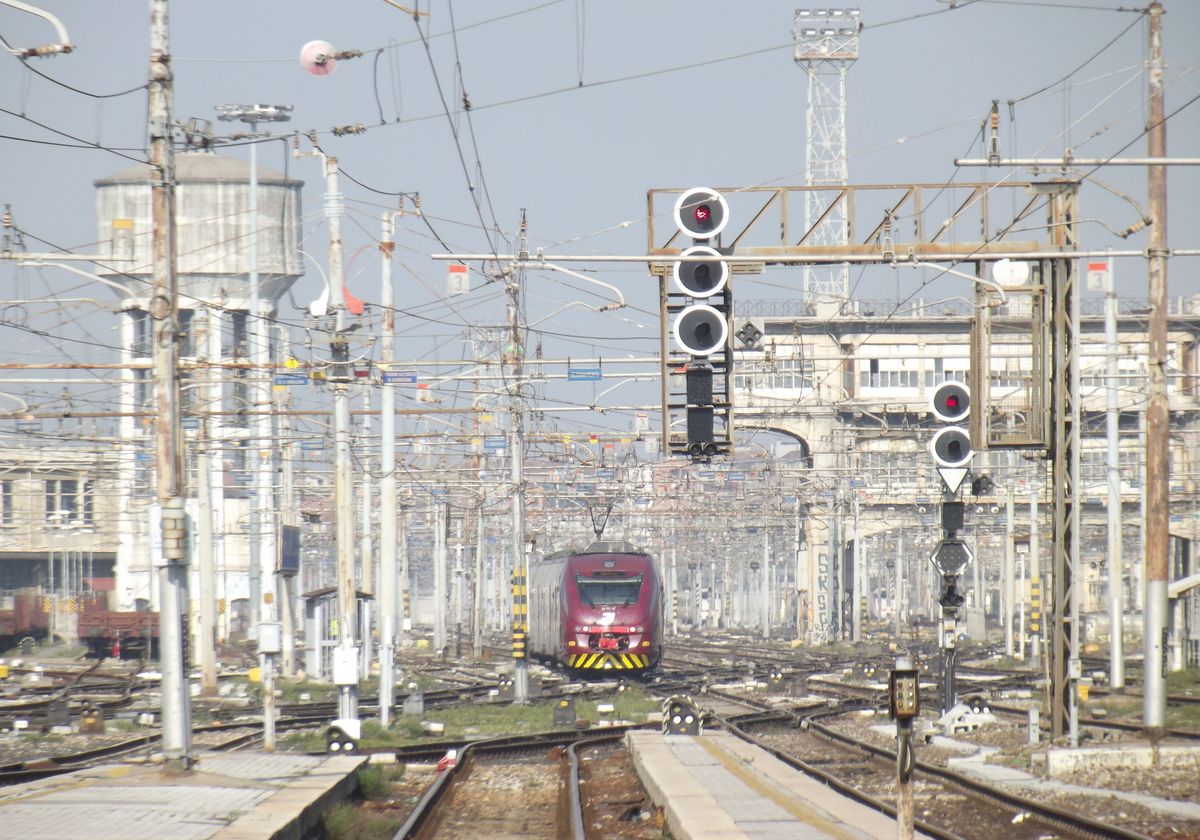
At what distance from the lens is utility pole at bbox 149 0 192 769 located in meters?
16.4

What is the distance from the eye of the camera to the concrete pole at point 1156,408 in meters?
20.5

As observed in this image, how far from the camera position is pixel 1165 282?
2127cm

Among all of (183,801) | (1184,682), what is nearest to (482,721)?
(1184,682)

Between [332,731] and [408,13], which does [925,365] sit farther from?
[408,13]

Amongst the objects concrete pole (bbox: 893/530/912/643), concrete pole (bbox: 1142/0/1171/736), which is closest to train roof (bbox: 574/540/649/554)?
concrete pole (bbox: 893/530/912/643)

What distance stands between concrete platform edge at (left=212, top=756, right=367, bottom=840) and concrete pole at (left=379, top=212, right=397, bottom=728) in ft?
31.0

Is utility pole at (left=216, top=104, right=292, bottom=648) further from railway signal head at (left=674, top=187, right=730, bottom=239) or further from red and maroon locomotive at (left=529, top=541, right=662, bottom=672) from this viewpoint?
railway signal head at (left=674, top=187, right=730, bottom=239)

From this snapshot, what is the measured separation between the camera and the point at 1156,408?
2181cm

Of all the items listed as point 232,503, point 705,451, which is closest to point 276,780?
point 705,451

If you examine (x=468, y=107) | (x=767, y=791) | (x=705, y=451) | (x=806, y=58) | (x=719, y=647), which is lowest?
(x=719, y=647)

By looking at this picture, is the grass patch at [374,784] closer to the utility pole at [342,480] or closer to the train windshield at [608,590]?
the utility pole at [342,480]

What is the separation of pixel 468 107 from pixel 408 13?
341cm

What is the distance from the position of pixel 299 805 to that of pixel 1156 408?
13657 mm

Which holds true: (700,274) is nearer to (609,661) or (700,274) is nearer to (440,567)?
(609,661)
